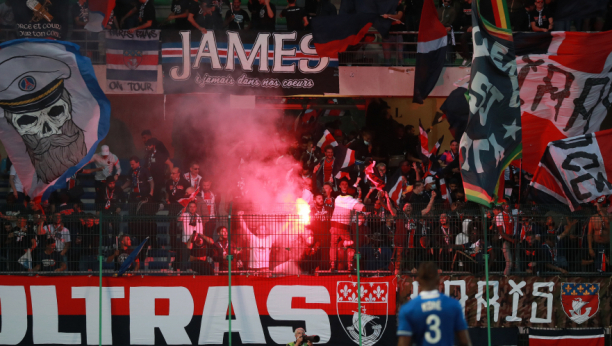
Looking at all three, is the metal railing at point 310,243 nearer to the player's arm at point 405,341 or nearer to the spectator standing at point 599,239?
the spectator standing at point 599,239

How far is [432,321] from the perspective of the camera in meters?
5.74

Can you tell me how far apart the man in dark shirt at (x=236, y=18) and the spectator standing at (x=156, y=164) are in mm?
3277

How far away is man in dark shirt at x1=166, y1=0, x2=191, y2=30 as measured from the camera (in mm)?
15617

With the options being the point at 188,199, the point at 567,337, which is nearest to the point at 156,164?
the point at 188,199

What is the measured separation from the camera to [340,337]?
35.6 ft

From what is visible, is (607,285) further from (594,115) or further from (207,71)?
(207,71)

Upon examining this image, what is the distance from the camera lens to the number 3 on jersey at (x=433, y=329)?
5.73 m

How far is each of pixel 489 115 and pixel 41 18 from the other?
10249 mm

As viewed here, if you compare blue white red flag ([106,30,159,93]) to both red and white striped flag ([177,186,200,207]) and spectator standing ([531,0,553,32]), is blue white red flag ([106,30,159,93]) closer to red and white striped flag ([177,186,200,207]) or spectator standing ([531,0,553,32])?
red and white striped flag ([177,186,200,207])

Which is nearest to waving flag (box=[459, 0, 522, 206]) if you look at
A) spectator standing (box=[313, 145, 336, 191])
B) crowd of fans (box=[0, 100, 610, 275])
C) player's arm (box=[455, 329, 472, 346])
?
crowd of fans (box=[0, 100, 610, 275])

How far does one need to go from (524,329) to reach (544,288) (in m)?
0.77

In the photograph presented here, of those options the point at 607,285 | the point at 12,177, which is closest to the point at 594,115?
the point at 607,285

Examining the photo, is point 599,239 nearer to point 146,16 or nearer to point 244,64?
point 244,64

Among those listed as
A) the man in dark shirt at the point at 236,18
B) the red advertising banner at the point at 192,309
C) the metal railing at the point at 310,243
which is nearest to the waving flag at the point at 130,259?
the metal railing at the point at 310,243
